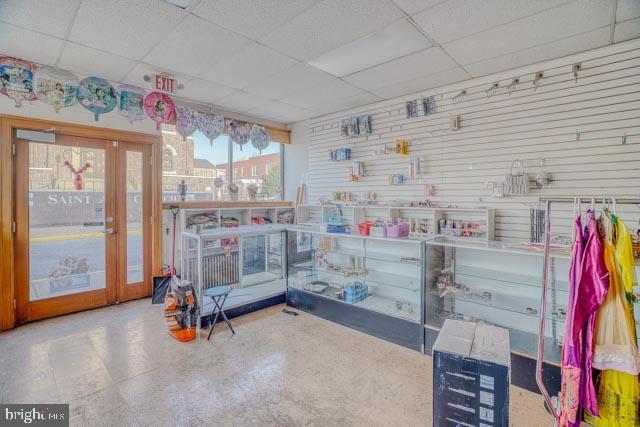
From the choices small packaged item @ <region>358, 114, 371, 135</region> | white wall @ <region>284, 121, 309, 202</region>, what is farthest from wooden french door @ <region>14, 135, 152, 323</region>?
small packaged item @ <region>358, 114, 371, 135</region>

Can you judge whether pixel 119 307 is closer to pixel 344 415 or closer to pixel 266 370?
pixel 266 370

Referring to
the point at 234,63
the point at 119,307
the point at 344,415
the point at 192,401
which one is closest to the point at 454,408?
the point at 344,415

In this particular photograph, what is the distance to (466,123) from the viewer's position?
416 cm

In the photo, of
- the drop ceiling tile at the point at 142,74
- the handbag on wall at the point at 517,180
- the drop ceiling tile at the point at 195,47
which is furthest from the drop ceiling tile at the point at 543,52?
the drop ceiling tile at the point at 142,74

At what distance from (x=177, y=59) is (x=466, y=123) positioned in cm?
371

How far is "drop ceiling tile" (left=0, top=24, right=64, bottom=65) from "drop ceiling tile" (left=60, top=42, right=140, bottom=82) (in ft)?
0.33

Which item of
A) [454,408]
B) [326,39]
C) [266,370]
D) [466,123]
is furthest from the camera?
[466,123]

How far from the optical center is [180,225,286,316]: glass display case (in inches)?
174

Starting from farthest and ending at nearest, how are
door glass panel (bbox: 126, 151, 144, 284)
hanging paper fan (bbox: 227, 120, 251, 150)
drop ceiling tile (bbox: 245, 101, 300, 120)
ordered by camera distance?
hanging paper fan (bbox: 227, 120, 251, 150)
drop ceiling tile (bbox: 245, 101, 300, 120)
door glass panel (bbox: 126, 151, 144, 284)

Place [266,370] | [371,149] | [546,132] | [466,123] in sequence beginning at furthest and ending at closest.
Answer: [371,149] < [466,123] < [546,132] < [266,370]

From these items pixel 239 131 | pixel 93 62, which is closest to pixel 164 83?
pixel 93 62

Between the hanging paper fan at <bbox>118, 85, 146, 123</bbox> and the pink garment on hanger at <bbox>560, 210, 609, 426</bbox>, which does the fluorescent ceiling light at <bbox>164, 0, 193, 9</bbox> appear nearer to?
the hanging paper fan at <bbox>118, 85, 146, 123</bbox>

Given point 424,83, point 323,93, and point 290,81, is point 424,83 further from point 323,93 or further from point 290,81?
point 290,81

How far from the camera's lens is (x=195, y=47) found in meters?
3.35
